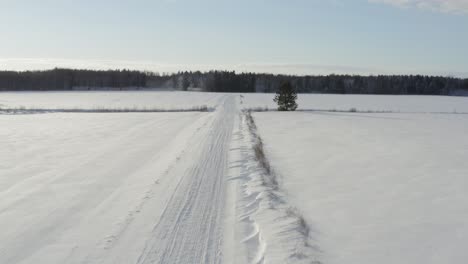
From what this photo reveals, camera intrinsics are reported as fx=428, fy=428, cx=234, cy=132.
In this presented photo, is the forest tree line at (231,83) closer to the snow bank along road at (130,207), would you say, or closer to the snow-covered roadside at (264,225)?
the snow bank along road at (130,207)

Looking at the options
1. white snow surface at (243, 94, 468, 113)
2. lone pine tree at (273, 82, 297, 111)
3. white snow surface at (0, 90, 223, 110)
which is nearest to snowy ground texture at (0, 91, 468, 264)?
lone pine tree at (273, 82, 297, 111)

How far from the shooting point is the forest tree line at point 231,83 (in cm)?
12619

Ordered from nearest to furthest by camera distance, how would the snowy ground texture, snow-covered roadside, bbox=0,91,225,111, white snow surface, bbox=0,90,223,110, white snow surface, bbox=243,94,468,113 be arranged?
1. the snowy ground texture
2. snow-covered roadside, bbox=0,91,225,111
3. white snow surface, bbox=0,90,223,110
4. white snow surface, bbox=243,94,468,113

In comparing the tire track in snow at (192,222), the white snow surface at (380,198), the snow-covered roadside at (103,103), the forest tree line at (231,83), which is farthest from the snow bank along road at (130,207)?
the forest tree line at (231,83)

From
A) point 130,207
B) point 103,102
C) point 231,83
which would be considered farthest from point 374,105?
point 130,207

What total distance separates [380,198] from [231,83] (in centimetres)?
11615

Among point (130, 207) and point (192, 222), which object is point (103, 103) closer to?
point (130, 207)

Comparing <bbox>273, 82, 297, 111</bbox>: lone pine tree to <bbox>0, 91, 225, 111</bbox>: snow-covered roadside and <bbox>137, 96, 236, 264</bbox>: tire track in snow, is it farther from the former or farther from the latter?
<bbox>137, 96, 236, 264</bbox>: tire track in snow

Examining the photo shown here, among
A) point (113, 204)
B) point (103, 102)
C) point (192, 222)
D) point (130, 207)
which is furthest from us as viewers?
point (103, 102)

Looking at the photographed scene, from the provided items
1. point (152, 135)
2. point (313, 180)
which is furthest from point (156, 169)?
point (152, 135)

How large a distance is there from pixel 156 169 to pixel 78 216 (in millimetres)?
4891

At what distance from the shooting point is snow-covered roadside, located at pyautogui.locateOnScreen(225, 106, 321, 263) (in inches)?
256

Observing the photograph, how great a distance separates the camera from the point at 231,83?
125m

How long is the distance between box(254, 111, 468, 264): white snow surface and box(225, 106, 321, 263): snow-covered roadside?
26 centimetres
